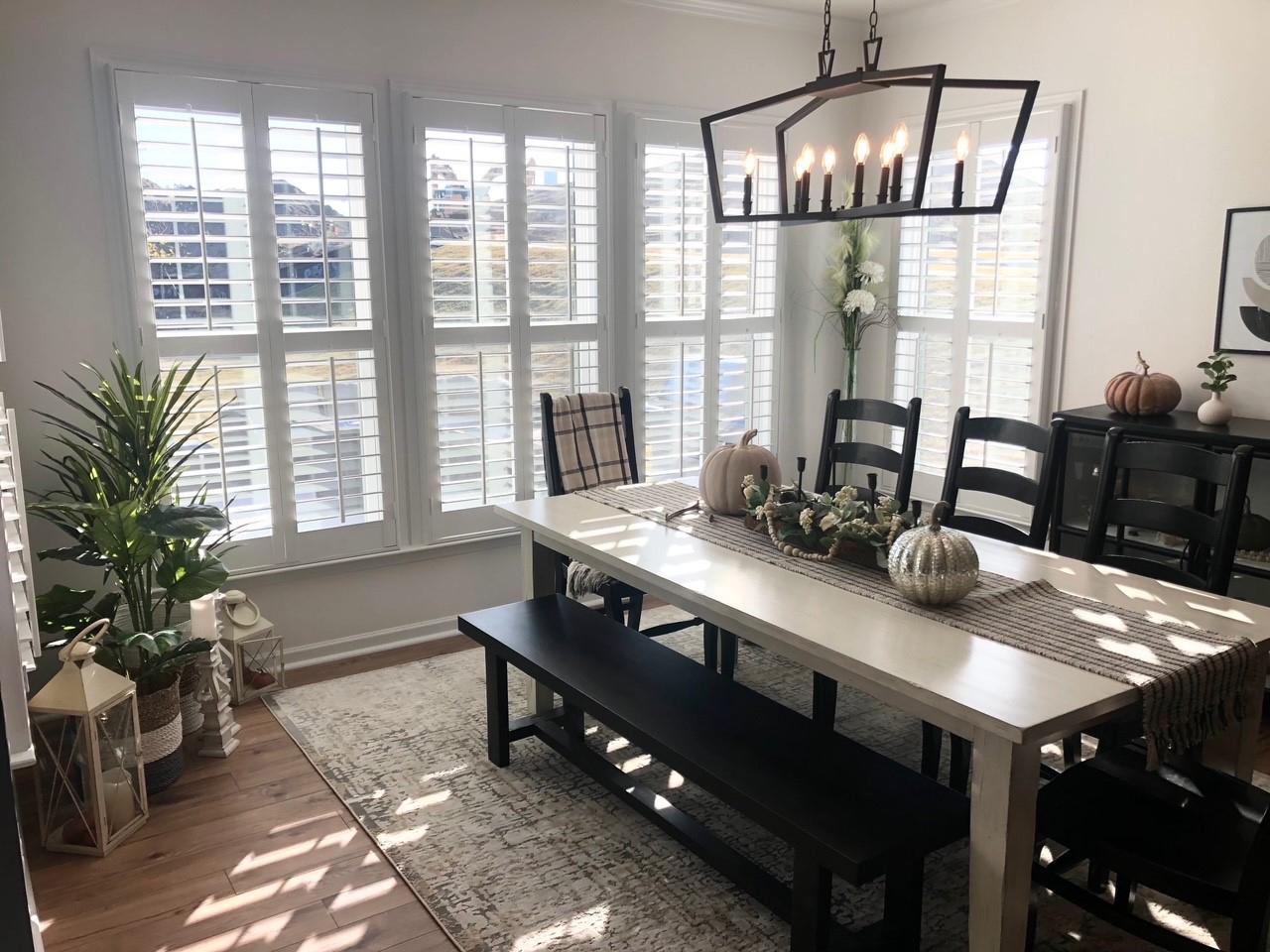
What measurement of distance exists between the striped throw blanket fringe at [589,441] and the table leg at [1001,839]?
2137 millimetres

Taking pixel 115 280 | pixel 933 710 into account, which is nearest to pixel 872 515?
pixel 933 710

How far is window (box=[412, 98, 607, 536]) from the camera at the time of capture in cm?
391

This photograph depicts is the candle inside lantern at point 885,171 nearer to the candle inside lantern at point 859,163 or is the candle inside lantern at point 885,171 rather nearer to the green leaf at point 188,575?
the candle inside lantern at point 859,163

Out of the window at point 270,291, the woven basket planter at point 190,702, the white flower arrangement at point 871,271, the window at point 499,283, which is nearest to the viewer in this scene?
the woven basket planter at point 190,702

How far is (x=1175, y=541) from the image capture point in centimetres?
358

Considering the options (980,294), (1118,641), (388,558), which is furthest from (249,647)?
(980,294)

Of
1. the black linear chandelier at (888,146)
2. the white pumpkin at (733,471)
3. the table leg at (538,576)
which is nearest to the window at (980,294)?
the white pumpkin at (733,471)

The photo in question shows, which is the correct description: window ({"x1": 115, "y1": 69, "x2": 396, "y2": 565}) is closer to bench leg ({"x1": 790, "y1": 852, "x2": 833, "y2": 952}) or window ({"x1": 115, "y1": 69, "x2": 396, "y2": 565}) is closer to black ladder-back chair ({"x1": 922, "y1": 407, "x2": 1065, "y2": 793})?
black ladder-back chair ({"x1": 922, "y1": 407, "x2": 1065, "y2": 793})

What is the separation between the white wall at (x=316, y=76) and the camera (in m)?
3.19

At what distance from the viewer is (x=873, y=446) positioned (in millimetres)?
3555

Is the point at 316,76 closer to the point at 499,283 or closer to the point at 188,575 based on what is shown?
the point at 499,283

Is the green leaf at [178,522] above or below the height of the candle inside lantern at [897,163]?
below

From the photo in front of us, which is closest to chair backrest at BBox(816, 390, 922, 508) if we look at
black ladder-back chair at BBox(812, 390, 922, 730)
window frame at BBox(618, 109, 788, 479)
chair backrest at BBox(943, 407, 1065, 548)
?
black ladder-back chair at BBox(812, 390, 922, 730)

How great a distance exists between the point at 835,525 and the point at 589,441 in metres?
1.40
